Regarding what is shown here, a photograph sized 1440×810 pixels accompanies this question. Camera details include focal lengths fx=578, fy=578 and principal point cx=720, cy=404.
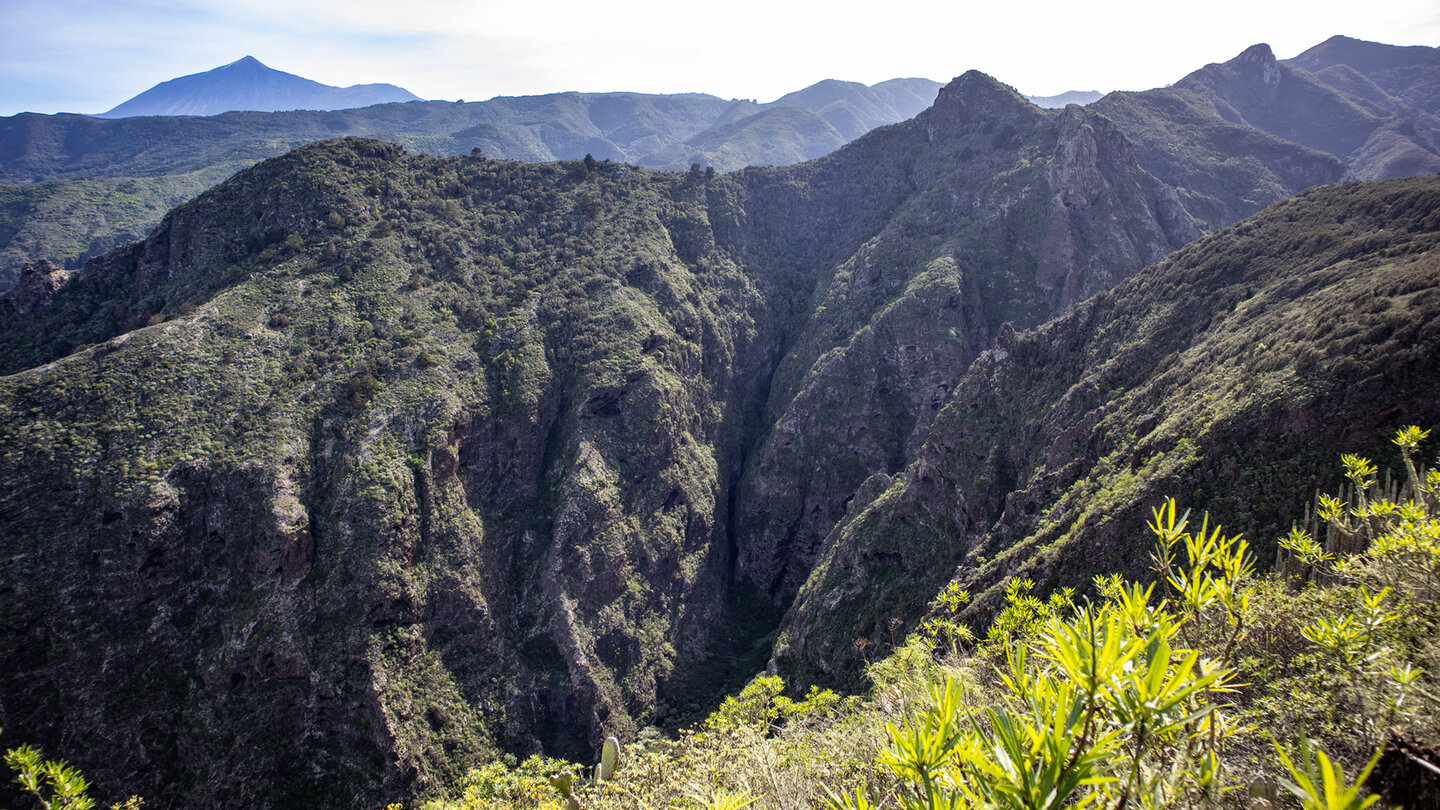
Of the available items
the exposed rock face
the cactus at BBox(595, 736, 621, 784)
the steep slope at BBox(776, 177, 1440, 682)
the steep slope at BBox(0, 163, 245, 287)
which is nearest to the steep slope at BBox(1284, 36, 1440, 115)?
the steep slope at BBox(776, 177, 1440, 682)

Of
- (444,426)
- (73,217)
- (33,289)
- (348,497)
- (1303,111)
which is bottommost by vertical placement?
(348,497)

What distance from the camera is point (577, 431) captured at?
66562 millimetres

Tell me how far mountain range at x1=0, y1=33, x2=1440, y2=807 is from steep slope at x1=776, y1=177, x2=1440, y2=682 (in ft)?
0.75

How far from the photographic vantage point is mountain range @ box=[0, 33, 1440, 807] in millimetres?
34094

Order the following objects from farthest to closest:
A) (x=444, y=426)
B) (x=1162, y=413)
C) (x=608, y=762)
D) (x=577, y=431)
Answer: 1. (x=577, y=431)
2. (x=444, y=426)
3. (x=1162, y=413)
4. (x=608, y=762)

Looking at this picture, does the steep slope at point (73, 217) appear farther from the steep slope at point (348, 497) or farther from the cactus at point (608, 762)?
the cactus at point (608, 762)

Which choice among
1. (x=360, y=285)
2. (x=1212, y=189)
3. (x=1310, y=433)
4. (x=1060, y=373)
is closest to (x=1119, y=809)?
(x=1310, y=433)

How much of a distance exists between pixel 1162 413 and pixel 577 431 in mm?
53571

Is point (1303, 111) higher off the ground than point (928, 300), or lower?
higher

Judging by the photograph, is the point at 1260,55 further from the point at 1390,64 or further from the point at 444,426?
the point at 444,426

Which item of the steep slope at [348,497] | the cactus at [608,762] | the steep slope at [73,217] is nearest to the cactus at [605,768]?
the cactus at [608,762]

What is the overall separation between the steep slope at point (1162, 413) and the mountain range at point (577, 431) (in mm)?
229

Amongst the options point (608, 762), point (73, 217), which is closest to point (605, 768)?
point (608, 762)

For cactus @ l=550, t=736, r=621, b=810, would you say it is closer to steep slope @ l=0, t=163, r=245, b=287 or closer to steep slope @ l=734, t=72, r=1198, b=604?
steep slope @ l=734, t=72, r=1198, b=604
